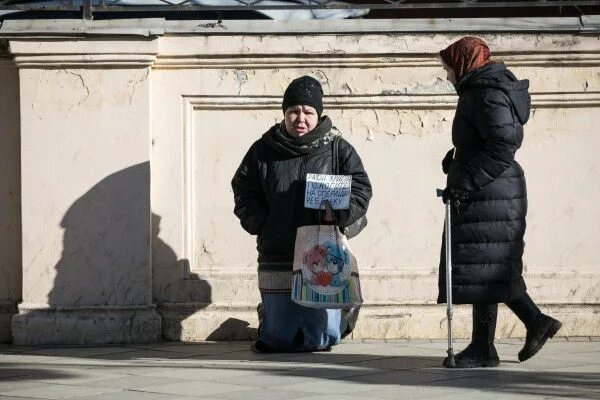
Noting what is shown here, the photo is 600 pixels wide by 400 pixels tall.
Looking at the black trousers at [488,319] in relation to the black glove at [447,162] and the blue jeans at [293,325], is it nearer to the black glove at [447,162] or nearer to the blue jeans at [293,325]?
the black glove at [447,162]

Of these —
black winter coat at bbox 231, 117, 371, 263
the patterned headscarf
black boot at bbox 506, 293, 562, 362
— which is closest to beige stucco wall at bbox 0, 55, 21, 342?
black winter coat at bbox 231, 117, 371, 263

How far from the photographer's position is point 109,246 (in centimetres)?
930

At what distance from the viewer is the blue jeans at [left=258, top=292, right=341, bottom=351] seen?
338 inches

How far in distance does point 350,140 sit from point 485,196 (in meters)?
2.09

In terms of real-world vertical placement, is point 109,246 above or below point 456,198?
below

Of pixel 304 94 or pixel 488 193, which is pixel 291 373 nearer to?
pixel 488 193

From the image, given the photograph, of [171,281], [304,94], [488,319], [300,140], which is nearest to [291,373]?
[488,319]

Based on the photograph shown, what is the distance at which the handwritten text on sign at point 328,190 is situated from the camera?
8289 mm

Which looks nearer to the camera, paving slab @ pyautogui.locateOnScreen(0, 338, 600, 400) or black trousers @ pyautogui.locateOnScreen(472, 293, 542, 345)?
paving slab @ pyautogui.locateOnScreen(0, 338, 600, 400)

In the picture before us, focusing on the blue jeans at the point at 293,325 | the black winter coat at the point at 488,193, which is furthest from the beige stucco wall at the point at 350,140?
the black winter coat at the point at 488,193

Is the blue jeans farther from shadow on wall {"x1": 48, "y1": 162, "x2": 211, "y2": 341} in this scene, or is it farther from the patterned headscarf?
the patterned headscarf

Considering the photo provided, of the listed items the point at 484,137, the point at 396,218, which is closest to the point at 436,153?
the point at 396,218

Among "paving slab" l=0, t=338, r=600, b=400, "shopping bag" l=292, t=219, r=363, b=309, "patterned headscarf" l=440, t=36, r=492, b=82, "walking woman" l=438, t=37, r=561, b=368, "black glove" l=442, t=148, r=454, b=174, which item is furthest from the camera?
"shopping bag" l=292, t=219, r=363, b=309

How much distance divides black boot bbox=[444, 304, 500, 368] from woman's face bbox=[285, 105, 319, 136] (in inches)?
65.3
